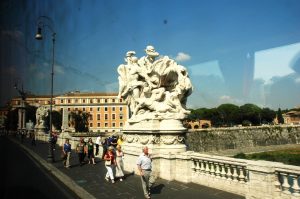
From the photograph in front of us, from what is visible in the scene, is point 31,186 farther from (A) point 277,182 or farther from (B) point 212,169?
(A) point 277,182

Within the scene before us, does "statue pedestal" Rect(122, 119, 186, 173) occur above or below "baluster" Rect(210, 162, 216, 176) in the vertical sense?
above

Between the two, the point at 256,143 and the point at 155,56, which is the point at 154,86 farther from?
the point at 256,143

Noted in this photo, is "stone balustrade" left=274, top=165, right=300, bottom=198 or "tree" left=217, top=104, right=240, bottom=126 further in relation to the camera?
"tree" left=217, top=104, right=240, bottom=126

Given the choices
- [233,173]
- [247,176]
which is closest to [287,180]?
[247,176]

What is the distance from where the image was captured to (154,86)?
1252 cm

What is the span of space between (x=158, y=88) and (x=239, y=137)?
42852mm

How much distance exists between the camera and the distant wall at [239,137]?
45.6m

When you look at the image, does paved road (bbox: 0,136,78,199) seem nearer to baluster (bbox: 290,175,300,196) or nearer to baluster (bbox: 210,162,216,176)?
baluster (bbox: 210,162,216,176)

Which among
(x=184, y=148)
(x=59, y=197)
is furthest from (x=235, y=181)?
(x=59, y=197)

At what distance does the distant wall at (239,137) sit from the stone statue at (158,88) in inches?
1169

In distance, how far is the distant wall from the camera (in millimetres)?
45594

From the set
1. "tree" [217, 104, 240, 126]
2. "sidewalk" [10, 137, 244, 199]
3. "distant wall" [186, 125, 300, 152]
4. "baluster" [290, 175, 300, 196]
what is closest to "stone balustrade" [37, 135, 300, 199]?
"baluster" [290, 175, 300, 196]

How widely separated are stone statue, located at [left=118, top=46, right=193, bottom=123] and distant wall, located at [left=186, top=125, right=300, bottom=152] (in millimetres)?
29700

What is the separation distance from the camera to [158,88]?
40.8 ft
